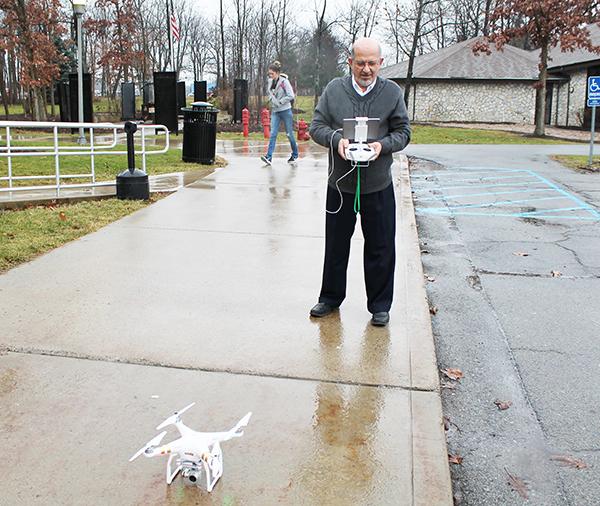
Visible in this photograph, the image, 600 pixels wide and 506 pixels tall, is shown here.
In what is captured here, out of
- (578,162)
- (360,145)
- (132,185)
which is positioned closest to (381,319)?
(360,145)

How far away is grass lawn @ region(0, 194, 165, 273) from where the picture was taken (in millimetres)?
6469

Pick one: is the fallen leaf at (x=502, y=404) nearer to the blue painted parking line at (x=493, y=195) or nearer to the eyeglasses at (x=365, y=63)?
the eyeglasses at (x=365, y=63)

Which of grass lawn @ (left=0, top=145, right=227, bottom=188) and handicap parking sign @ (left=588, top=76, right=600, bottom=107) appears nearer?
grass lawn @ (left=0, top=145, right=227, bottom=188)

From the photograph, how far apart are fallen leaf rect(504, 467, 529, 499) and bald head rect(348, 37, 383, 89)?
2.50m

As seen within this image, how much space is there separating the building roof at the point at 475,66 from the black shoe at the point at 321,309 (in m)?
39.0

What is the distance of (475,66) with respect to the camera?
42.8 m

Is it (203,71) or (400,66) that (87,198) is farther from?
(203,71)

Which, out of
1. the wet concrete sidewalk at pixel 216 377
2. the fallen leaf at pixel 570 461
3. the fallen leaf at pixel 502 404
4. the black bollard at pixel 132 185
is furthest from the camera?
the black bollard at pixel 132 185

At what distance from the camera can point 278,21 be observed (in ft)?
173

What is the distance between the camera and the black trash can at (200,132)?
516 inches

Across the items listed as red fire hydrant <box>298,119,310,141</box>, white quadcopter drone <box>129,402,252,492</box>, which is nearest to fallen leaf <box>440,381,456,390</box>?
white quadcopter drone <box>129,402,252,492</box>

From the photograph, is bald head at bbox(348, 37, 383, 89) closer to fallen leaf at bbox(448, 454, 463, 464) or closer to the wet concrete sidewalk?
the wet concrete sidewalk

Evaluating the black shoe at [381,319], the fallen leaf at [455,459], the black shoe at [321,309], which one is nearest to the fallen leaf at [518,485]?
the fallen leaf at [455,459]

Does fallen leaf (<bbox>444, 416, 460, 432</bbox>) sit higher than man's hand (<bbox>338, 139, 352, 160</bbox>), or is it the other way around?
man's hand (<bbox>338, 139, 352, 160</bbox>)
